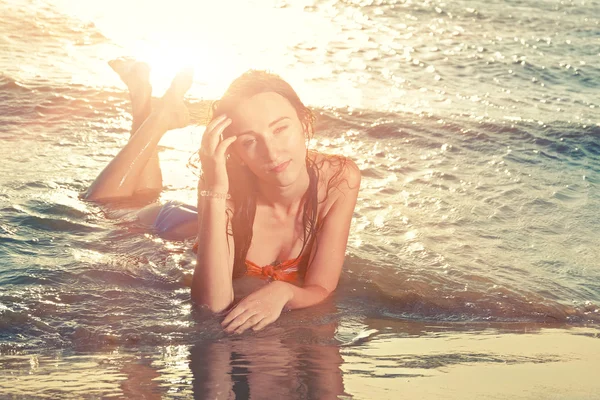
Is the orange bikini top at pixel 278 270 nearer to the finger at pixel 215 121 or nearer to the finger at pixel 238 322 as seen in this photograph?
the finger at pixel 238 322

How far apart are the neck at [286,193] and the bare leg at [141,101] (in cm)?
200

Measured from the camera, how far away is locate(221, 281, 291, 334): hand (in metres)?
4.39

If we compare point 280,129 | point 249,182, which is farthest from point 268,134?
point 249,182

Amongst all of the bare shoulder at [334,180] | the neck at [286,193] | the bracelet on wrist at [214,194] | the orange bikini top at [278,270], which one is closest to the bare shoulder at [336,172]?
the bare shoulder at [334,180]

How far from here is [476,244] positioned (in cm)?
643

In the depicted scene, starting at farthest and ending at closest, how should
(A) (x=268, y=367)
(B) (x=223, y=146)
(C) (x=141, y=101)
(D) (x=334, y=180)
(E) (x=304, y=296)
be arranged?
(C) (x=141, y=101) → (D) (x=334, y=180) → (E) (x=304, y=296) → (B) (x=223, y=146) → (A) (x=268, y=367)

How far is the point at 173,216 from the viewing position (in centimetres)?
620

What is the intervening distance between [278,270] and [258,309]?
802mm

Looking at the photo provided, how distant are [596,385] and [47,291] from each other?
3.05 meters

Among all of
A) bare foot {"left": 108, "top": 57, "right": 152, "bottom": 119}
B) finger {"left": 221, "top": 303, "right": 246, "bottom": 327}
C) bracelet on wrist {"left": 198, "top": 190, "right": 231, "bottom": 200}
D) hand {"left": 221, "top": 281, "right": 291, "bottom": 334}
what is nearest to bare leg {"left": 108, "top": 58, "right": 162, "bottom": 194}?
bare foot {"left": 108, "top": 57, "right": 152, "bottom": 119}

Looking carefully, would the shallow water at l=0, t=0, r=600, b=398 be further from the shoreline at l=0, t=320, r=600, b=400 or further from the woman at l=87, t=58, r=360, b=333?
the woman at l=87, t=58, r=360, b=333

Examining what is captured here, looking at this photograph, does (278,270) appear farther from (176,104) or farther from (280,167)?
(176,104)

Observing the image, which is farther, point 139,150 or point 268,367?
point 139,150

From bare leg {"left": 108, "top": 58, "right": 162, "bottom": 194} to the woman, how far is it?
2.04m
